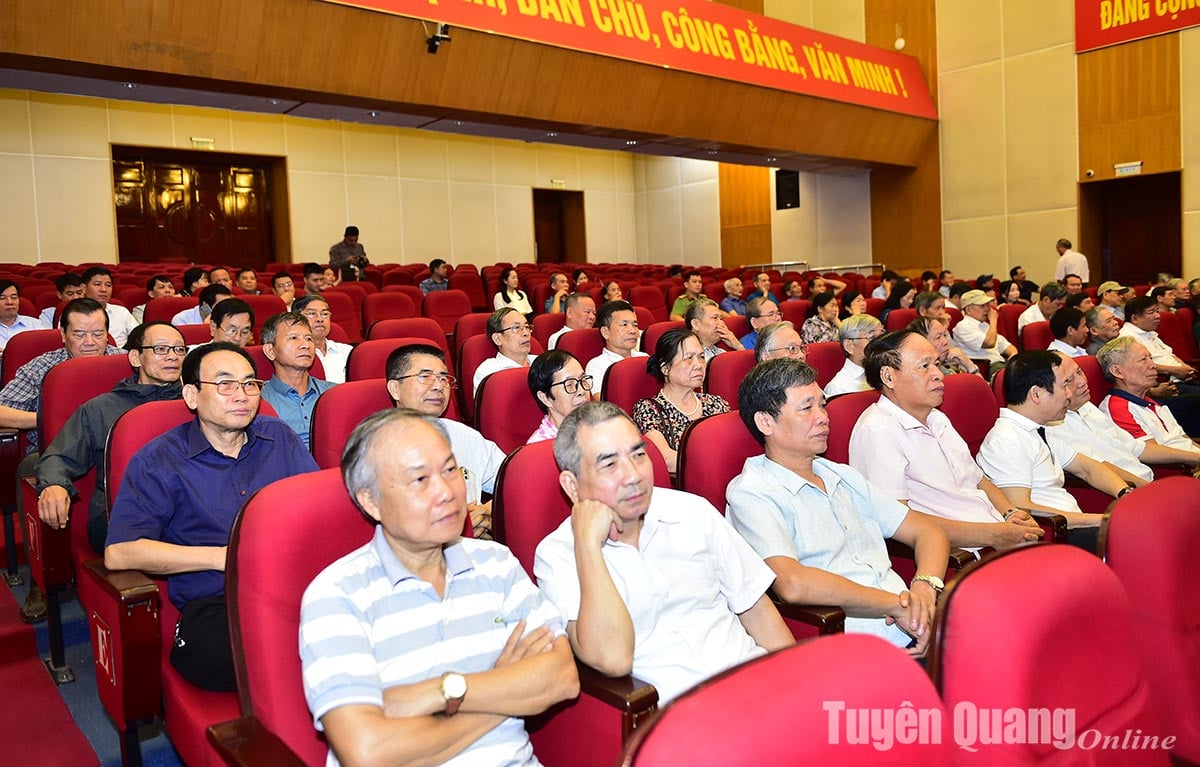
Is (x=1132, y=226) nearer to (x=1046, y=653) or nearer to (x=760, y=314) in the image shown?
(x=760, y=314)

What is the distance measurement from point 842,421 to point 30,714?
7.98 ft

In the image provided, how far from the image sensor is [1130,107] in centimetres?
1052

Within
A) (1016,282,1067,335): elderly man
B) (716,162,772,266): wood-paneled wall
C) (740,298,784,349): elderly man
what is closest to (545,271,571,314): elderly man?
(740,298,784,349): elderly man

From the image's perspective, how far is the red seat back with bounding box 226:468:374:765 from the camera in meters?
1.42

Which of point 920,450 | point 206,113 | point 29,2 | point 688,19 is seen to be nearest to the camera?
point 920,450

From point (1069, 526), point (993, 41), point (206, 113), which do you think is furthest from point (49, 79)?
point (993, 41)

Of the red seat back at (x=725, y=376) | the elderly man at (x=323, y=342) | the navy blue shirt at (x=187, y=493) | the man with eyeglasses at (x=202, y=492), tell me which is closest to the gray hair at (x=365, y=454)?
the man with eyeglasses at (x=202, y=492)

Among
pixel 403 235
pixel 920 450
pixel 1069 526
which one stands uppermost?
pixel 403 235

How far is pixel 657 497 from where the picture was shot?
6.00 feet

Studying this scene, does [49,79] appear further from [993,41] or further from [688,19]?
[993,41]

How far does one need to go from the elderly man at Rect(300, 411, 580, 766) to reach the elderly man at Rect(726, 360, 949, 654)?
64 cm

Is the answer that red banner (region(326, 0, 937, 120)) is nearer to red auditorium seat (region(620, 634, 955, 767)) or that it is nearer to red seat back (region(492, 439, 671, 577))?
red seat back (region(492, 439, 671, 577))

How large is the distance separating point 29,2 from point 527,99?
4099 mm

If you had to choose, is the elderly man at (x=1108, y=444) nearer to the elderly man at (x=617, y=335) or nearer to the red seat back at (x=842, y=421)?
the red seat back at (x=842, y=421)
